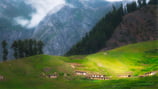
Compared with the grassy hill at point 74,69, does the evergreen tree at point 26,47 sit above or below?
above

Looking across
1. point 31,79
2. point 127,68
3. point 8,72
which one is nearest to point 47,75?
point 31,79

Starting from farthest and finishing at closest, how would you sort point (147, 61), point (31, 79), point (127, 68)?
point (147, 61) → point (127, 68) → point (31, 79)

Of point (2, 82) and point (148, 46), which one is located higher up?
point (148, 46)

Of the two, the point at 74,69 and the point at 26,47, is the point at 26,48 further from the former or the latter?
the point at 74,69

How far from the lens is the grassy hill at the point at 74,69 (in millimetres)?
67312

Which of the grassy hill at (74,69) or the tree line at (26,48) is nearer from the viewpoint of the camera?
the grassy hill at (74,69)

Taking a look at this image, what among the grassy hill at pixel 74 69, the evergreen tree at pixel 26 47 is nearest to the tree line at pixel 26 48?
the evergreen tree at pixel 26 47

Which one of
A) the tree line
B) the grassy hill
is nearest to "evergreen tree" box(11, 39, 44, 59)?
the tree line

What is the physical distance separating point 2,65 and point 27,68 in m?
10.4

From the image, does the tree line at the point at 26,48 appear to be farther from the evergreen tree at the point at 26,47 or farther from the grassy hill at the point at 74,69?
the grassy hill at the point at 74,69

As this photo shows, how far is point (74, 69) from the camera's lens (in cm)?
9631

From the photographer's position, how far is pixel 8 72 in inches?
3327

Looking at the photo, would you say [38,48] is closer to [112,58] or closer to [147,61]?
[112,58]

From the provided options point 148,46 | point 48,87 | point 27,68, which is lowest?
point 48,87
